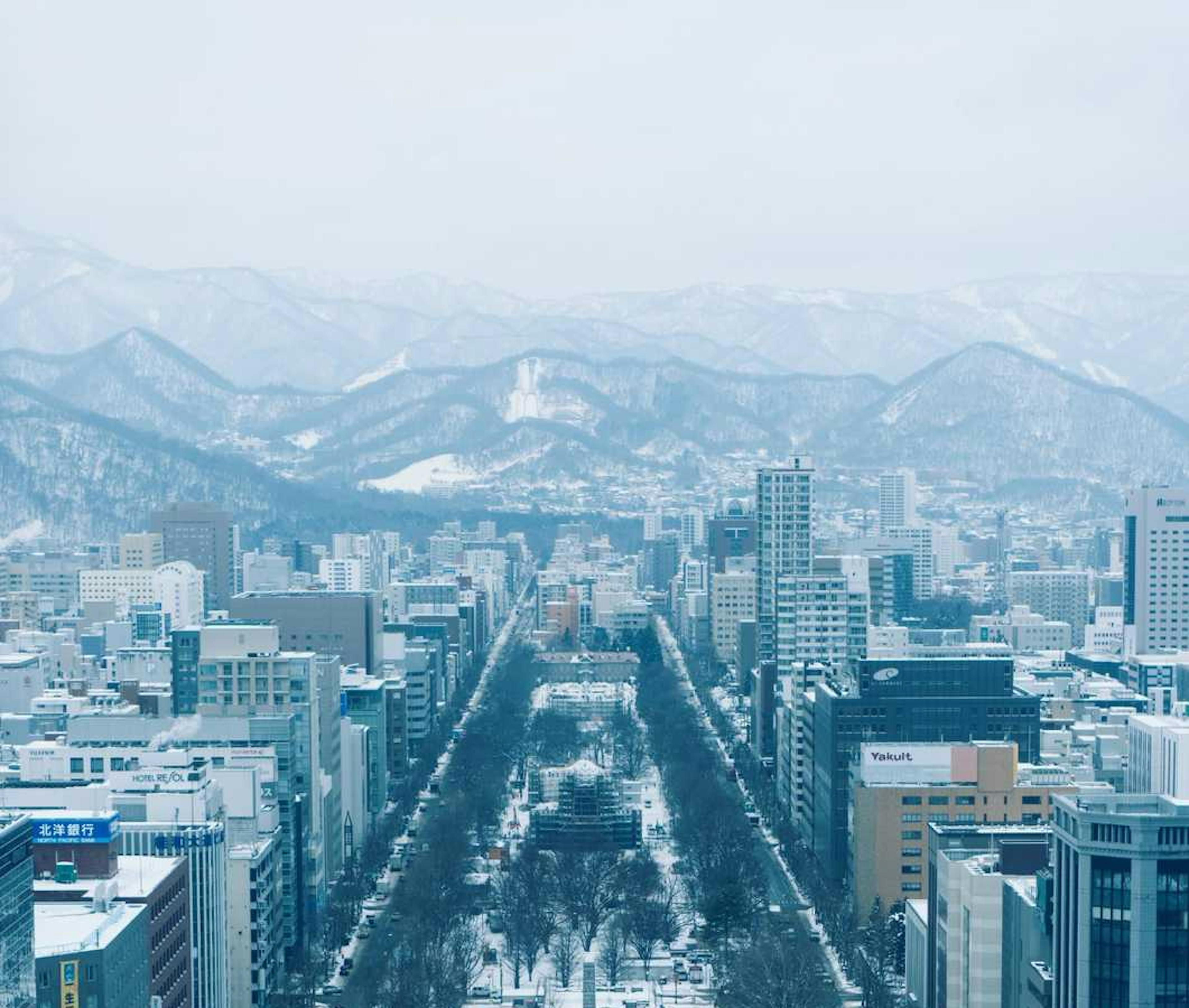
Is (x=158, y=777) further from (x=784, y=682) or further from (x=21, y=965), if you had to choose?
(x=784, y=682)

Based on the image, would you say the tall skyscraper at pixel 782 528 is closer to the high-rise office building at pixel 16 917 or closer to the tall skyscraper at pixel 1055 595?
the tall skyscraper at pixel 1055 595

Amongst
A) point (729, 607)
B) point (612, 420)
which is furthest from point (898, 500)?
point (612, 420)

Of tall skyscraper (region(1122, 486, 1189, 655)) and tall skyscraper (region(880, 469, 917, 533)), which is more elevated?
tall skyscraper (region(880, 469, 917, 533))

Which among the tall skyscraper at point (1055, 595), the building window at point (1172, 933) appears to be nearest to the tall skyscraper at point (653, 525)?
the tall skyscraper at point (1055, 595)

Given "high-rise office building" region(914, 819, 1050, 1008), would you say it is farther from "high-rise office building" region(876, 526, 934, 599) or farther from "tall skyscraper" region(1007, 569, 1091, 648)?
"high-rise office building" region(876, 526, 934, 599)

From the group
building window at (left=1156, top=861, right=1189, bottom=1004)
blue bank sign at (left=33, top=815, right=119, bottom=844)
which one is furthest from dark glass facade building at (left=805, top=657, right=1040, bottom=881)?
building window at (left=1156, top=861, right=1189, bottom=1004)
